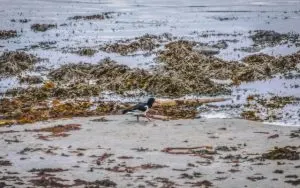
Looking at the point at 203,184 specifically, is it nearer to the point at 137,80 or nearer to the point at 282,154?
the point at 282,154

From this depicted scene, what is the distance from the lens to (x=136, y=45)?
37688 millimetres

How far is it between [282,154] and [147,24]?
1269 inches

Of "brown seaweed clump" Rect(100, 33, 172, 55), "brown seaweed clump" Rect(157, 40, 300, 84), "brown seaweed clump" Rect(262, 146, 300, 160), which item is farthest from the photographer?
"brown seaweed clump" Rect(100, 33, 172, 55)

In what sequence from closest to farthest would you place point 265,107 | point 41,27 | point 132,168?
1. point 132,168
2. point 265,107
3. point 41,27

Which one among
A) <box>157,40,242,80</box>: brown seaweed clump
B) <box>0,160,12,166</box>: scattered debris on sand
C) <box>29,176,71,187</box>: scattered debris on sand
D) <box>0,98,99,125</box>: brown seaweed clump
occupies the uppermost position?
<box>157,40,242,80</box>: brown seaweed clump

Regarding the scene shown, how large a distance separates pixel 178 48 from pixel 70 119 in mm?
14331

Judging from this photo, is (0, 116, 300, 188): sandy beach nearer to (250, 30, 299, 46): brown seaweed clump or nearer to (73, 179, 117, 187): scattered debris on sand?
(73, 179, 117, 187): scattered debris on sand

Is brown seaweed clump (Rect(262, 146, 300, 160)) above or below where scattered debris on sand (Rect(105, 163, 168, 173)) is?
above

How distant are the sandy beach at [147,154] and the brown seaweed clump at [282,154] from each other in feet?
0.32

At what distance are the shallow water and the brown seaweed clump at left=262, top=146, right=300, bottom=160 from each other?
8186 mm

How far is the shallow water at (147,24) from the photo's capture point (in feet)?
114

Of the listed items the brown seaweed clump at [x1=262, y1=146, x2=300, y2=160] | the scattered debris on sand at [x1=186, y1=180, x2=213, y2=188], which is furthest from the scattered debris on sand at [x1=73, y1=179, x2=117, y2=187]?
the brown seaweed clump at [x1=262, y1=146, x2=300, y2=160]

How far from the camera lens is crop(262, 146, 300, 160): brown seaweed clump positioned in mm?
15517

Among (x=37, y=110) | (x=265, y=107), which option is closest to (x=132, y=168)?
(x=37, y=110)
